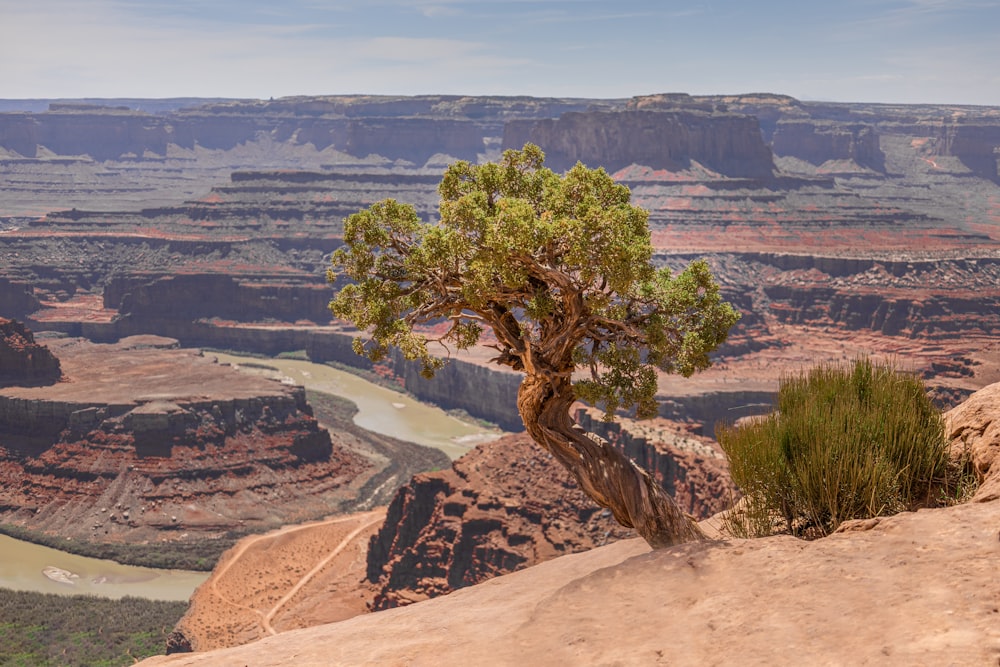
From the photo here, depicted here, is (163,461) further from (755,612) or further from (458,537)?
(755,612)

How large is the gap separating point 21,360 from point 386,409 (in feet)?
135

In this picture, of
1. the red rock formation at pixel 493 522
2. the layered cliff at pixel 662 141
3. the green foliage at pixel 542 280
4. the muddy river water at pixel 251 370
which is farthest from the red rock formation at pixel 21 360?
the layered cliff at pixel 662 141

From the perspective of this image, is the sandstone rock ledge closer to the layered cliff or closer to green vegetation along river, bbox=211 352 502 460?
green vegetation along river, bbox=211 352 502 460

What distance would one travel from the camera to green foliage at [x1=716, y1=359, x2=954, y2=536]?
15.8m

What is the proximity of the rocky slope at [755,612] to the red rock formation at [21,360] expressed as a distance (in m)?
78.1

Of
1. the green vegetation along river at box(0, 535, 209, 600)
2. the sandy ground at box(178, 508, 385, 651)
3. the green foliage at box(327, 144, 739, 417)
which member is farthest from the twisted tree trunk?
the green vegetation along river at box(0, 535, 209, 600)

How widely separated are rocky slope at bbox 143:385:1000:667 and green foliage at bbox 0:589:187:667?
34.4 meters

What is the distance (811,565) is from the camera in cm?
1370

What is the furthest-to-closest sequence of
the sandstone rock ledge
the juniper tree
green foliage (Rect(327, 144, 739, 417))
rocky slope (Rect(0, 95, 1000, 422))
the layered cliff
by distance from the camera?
the layered cliff
rocky slope (Rect(0, 95, 1000, 422))
the sandstone rock ledge
the juniper tree
green foliage (Rect(327, 144, 739, 417))

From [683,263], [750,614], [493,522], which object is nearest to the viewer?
[750,614]

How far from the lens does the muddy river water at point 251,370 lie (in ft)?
202

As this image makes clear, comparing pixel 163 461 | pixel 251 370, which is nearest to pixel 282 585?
pixel 163 461

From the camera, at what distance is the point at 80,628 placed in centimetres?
5066

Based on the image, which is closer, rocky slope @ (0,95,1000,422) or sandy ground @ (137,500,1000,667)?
sandy ground @ (137,500,1000,667)
